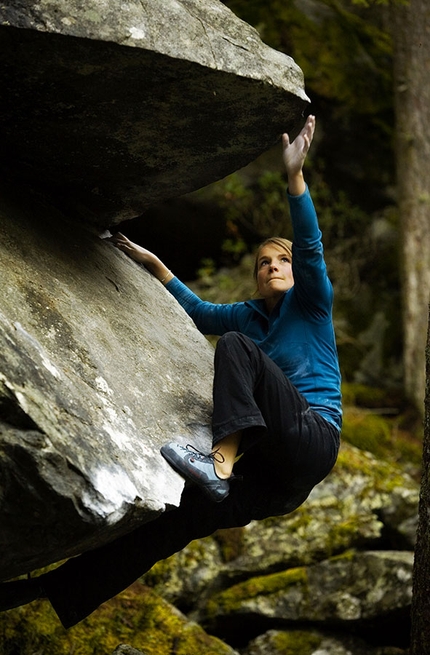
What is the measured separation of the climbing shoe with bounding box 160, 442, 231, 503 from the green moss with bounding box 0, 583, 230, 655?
90.4 inches

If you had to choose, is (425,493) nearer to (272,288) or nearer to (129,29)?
(272,288)

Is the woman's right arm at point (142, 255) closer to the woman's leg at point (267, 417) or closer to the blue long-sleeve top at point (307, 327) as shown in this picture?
the blue long-sleeve top at point (307, 327)

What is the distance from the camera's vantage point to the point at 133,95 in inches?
141

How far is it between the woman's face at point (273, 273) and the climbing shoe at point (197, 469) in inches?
54.7

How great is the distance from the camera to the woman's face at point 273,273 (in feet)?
14.9

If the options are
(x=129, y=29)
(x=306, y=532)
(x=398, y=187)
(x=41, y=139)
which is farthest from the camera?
(x=398, y=187)

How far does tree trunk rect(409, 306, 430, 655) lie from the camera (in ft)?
12.8

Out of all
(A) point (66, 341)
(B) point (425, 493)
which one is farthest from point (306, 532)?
(A) point (66, 341)

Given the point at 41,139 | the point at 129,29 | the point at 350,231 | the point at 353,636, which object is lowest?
the point at 353,636

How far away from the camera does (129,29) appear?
3.25m

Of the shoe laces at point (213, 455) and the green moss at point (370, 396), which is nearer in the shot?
the shoe laces at point (213, 455)

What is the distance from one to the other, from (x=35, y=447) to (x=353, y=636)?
4.34 metres

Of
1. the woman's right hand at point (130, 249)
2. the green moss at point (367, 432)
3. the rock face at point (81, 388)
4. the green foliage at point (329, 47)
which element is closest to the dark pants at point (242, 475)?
the rock face at point (81, 388)

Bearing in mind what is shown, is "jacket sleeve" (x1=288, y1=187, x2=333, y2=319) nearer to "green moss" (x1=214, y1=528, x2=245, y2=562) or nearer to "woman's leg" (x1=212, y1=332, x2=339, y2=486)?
"woman's leg" (x1=212, y1=332, x2=339, y2=486)
